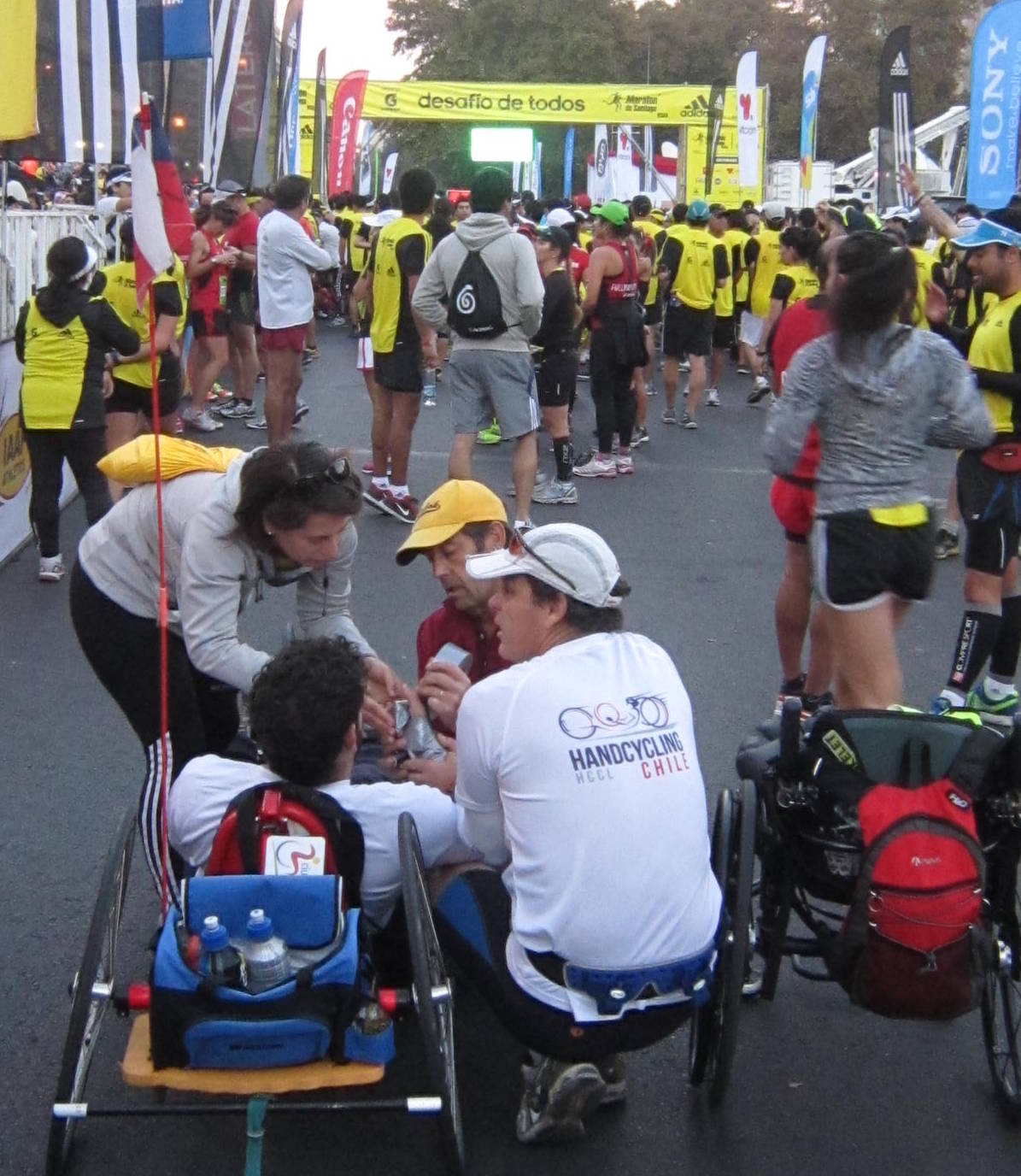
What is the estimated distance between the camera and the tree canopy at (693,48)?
58188 mm

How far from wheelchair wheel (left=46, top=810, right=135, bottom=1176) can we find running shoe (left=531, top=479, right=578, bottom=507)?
6842 millimetres

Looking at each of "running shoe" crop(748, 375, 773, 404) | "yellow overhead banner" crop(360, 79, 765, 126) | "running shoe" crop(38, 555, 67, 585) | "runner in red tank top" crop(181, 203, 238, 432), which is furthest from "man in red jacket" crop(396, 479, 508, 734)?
"yellow overhead banner" crop(360, 79, 765, 126)

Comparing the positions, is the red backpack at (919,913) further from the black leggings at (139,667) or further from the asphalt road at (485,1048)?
the black leggings at (139,667)

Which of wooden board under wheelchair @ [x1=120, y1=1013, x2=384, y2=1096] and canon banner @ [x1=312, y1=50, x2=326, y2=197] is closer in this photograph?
wooden board under wheelchair @ [x1=120, y1=1013, x2=384, y2=1096]

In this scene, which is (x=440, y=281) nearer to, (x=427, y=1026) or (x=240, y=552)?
(x=240, y=552)

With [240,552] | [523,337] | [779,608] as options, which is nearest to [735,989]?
[240,552]

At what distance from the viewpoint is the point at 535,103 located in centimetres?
3497

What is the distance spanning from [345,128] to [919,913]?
22.2 m

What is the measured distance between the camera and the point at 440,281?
8.31m

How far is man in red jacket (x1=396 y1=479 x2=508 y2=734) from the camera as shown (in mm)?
3832

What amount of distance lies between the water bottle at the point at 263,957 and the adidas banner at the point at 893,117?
10353 millimetres

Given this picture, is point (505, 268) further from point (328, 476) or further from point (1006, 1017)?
point (1006, 1017)

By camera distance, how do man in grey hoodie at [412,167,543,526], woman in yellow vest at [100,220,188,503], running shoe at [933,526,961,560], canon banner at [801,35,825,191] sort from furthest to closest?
canon banner at [801,35,825,191], woman in yellow vest at [100,220,188,503], running shoe at [933,526,961,560], man in grey hoodie at [412,167,543,526]

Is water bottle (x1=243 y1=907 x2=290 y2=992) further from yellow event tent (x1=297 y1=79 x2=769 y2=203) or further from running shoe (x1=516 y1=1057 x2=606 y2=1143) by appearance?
yellow event tent (x1=297 y1=79 x2=769 y2=203)
